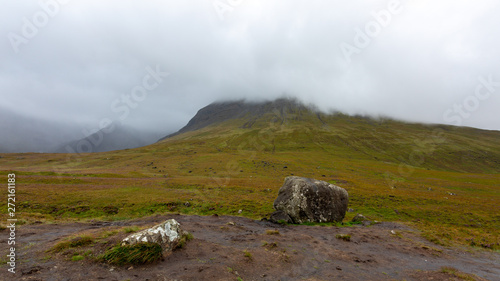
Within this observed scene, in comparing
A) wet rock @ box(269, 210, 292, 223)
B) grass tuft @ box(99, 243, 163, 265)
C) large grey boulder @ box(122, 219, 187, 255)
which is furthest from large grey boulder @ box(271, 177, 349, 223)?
grass tuft @ box(99, 243, 163, 265)

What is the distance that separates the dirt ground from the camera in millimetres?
10086

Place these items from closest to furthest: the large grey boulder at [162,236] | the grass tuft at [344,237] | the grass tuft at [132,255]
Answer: the grass tuft at [132,255] → the large grey boulder at [162,236] → the grass tuft at [344,237]

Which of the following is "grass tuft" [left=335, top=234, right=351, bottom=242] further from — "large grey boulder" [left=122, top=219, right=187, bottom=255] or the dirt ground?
"large grey boulder" [left=122, top=219, right=187, bottom=255]

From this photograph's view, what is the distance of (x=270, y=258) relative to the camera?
13.3 m

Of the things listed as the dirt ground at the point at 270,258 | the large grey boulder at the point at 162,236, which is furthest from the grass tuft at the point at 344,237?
the large grey boulder at the point at 162,236

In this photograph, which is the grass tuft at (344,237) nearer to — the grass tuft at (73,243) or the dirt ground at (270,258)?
the dirt ground at (270,258)

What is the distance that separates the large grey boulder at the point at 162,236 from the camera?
11445 mm

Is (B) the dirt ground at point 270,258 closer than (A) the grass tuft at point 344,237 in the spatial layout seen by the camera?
Yes

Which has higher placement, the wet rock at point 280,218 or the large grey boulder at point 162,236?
the large grey boulder at point 162,236

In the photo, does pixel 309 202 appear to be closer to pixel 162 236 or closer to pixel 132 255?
pixel 162 236

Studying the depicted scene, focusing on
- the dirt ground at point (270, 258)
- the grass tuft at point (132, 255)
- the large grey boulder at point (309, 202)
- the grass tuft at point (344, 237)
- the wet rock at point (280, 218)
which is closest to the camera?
the dirt ground at point (270, 258)

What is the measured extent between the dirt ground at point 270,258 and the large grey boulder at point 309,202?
279 cm

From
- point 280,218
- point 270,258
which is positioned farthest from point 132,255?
point 280,218

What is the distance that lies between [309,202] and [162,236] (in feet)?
56.7
